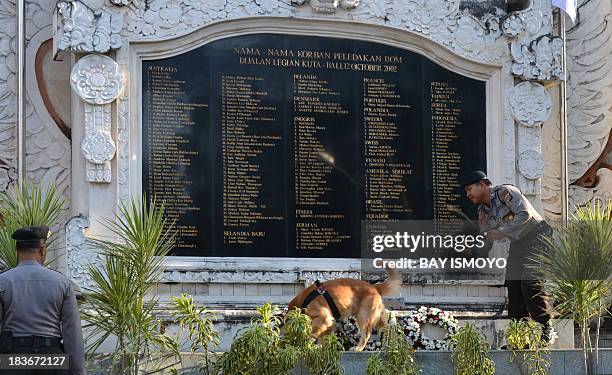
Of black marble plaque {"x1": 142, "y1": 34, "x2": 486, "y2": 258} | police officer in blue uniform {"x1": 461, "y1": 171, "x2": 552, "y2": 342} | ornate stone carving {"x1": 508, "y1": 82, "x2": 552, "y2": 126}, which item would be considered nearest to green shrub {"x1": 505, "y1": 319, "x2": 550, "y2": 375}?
police officer in blue uniform {"x1": 461, "y1": 171, "x2": 552, "y2": 342}

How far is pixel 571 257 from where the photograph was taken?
11.2 m

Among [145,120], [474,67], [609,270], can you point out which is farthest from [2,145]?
[609,270]

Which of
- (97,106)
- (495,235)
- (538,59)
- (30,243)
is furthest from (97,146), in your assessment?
(538,59)

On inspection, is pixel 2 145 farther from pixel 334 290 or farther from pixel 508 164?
pixel 508 164

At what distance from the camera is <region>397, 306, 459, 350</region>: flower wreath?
12.7 metres

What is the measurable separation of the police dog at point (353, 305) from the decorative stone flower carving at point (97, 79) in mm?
3385

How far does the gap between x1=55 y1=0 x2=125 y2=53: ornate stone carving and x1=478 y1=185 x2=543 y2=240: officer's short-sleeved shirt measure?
462 centimetres

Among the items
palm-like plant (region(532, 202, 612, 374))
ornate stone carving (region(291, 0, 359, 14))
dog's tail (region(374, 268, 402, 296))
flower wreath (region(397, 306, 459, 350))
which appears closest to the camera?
palm-like plant (region(532, 202, 612, 374))

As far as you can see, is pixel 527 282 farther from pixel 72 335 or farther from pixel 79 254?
pixel 72 335

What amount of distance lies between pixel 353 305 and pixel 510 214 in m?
1.86

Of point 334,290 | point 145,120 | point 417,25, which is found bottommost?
point 334,290

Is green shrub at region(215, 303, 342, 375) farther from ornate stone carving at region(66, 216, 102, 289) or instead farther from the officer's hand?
ornate stone carving at region(66, 216, 102, 289)

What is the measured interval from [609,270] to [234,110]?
4822 mm

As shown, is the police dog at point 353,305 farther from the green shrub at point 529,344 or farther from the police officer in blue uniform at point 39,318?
the police officer in blue uniform at point 39,318
